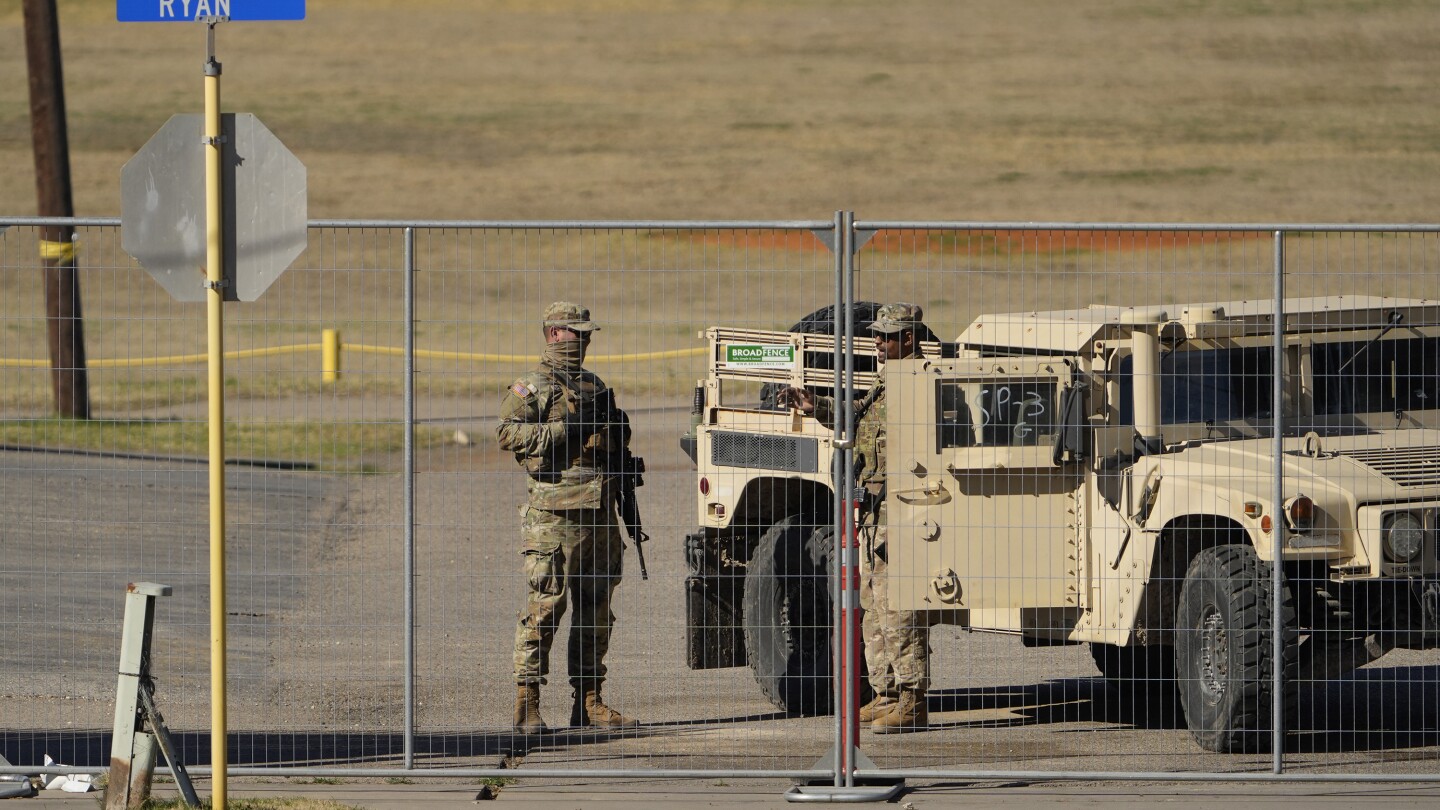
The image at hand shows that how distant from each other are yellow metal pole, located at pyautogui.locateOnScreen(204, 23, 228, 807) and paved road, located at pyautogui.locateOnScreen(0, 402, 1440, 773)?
64.2 inches

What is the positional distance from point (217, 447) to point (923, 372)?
3151 mm

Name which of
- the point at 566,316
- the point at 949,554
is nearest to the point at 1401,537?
the point at 949,554

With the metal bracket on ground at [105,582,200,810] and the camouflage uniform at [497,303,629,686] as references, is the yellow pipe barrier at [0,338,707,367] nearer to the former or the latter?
the camouflage uniform at [497,303,629,686]

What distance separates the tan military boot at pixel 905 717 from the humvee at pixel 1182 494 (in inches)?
16.3

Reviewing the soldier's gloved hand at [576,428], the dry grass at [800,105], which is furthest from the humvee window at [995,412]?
the dry grass at [800,105]

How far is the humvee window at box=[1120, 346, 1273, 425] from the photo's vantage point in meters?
8.84

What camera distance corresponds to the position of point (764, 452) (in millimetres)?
9477

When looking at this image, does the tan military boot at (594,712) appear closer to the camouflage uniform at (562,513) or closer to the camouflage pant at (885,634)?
the camouflage uniform at (562,513)

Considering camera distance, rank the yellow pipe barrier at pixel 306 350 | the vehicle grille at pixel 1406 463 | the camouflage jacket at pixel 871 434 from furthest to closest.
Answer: the camouflage jacket at pixel 871 434, the yellow pipe barrier at pixel 306 350, the vehicle grille at pixel 1406 463

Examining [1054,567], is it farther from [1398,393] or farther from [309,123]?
[309,123]

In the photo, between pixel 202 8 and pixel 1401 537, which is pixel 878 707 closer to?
pixel 1401 537

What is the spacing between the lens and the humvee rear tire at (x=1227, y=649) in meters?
7.95

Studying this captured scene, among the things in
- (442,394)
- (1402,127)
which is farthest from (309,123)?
(442,394)

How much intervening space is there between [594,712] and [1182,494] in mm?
2824
